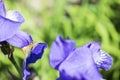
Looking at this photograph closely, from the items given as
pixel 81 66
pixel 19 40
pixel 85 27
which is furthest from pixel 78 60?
pixel 85 27

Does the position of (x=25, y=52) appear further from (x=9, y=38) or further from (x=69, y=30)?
(x=69, y=30)

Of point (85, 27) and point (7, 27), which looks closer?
point (7, 27)

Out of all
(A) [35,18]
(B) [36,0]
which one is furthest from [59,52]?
(B) [36,0]

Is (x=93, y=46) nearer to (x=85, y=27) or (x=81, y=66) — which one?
(x=81, y=66)

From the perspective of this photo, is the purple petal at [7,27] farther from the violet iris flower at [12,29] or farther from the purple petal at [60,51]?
the purple petal at [60,51]

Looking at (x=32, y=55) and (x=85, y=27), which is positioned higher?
(x=32, y=55)

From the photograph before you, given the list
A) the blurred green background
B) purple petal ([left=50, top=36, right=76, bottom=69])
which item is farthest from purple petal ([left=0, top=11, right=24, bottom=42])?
the blurred green background

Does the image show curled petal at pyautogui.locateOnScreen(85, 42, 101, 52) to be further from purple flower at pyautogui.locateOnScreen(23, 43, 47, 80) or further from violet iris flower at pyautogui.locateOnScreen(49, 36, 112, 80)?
purple flower at pyautogui.locateOnScreen(23, 43, 47, 80)
